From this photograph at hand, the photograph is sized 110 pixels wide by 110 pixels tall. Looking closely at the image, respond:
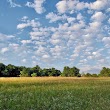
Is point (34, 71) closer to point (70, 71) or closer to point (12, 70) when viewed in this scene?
point (12, 70)

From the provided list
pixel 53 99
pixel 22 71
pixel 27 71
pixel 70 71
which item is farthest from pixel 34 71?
pixel 53 99

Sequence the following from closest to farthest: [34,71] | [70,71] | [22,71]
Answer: [22,71] < [34,71] < [70,71]

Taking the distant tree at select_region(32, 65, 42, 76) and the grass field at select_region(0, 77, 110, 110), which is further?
the distant tree at select_region(32, 65, 42, 76)

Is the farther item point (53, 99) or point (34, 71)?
point (34, 71)

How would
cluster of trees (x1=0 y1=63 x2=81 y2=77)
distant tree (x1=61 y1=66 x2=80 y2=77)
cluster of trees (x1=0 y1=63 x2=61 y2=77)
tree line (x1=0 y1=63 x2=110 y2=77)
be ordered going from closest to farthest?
1. cluster of trees (x1=0 y1=63 x2=61 y2=77)
2. cluster of trees (x1=0 y1=63 x2=81 y2=77)
3. tree line (x1=0 y1=63 x2=110 y2=77)
4. distant tree (x1=61 y1=66 x2=80 y2=77)

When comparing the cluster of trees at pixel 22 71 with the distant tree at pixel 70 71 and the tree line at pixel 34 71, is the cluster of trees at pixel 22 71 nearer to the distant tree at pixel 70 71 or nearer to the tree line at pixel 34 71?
the tree line at pixel 34 71

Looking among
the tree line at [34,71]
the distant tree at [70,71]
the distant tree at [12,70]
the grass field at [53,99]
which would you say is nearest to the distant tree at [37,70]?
the tree line at [34,71]

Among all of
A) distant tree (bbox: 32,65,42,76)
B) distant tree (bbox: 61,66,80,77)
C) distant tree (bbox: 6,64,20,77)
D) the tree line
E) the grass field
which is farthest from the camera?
distant tree (bbox: 61,66,80,77)

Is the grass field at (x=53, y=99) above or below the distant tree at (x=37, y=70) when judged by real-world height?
below

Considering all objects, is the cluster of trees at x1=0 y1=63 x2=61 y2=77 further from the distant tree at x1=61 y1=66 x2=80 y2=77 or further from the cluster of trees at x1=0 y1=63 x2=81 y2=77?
the distant tree at x1=61 y1=66 x2=80 y2=77

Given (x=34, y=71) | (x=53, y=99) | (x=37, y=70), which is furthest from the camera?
(x=37, y=70)

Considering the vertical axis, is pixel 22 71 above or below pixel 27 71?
below

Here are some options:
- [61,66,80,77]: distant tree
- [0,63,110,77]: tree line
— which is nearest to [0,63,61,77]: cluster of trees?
[0,63,110,77]: tree line

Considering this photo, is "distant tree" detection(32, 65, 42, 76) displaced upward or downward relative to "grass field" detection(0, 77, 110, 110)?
upward
